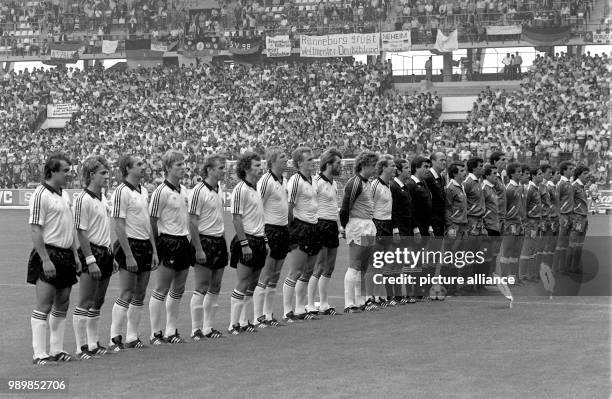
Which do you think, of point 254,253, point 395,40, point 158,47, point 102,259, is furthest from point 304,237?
point 158,47

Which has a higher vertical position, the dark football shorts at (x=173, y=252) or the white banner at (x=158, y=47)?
the white banner at (x=158, y=47)

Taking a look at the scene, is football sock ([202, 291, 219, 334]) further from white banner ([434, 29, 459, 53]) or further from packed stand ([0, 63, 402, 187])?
white banner ([434, 29, 459, 53])

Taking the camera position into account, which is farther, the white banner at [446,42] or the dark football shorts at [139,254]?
the white banner at [446,42]

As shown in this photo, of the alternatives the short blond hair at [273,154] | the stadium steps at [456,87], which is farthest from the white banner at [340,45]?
the short blond hair at [273,154]

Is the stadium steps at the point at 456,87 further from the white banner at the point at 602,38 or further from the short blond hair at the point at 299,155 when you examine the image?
the short blond hair at the point at 299,155

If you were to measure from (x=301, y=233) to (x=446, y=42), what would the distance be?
3621cm

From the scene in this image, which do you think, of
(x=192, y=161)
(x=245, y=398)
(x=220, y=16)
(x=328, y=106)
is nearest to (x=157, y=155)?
(x=192, y=161)

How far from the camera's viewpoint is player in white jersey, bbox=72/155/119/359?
1124cm

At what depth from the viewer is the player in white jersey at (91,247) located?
1124 centimetres

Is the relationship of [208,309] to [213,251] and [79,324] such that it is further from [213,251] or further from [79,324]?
[79,324]

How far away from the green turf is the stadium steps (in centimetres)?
3441

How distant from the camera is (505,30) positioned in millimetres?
49375

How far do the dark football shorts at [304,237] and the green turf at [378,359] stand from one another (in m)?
0.98

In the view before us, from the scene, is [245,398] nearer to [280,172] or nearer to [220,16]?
[280,172]
